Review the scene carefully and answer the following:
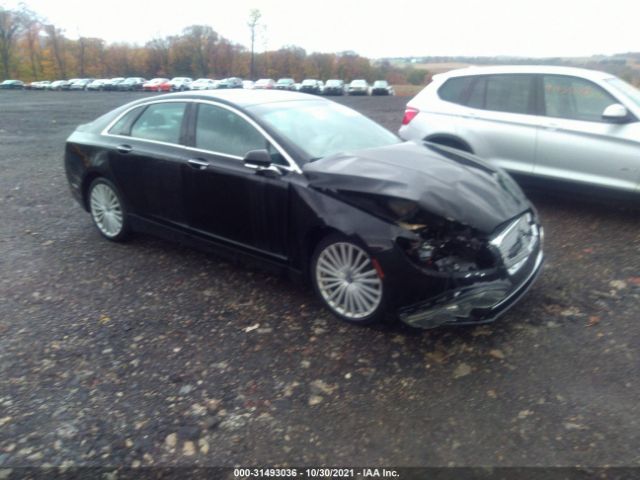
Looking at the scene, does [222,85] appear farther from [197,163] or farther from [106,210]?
[197,163]

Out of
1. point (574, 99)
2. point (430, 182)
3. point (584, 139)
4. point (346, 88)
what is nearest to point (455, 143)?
point (574, 99)

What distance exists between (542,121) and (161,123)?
4.29 m

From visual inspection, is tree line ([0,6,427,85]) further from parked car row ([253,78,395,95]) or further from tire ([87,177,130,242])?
tire ([87,177,130,242])

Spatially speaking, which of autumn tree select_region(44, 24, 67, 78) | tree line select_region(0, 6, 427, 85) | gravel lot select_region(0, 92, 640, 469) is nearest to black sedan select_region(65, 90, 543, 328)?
gravel lot select_region(0, 92, 640, 469)

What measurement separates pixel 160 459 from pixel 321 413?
91 cm

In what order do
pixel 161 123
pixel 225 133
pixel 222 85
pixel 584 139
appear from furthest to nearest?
pixel 222 85 < pixel 584 139 < pixel 161 123 < pixel 225 133

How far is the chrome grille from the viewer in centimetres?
379

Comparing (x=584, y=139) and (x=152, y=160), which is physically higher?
(x=584, y=139)

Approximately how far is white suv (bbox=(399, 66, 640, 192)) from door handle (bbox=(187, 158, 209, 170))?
357 cm

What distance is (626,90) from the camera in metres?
6.31

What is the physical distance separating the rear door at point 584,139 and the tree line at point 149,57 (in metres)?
69.5

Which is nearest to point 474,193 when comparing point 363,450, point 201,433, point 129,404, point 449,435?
point 449,435

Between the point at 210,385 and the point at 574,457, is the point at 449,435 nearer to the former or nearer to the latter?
the point at 574,457

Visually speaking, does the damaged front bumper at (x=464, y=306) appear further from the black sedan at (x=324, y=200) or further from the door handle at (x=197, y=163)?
the door handle at (x=197, y=163)
